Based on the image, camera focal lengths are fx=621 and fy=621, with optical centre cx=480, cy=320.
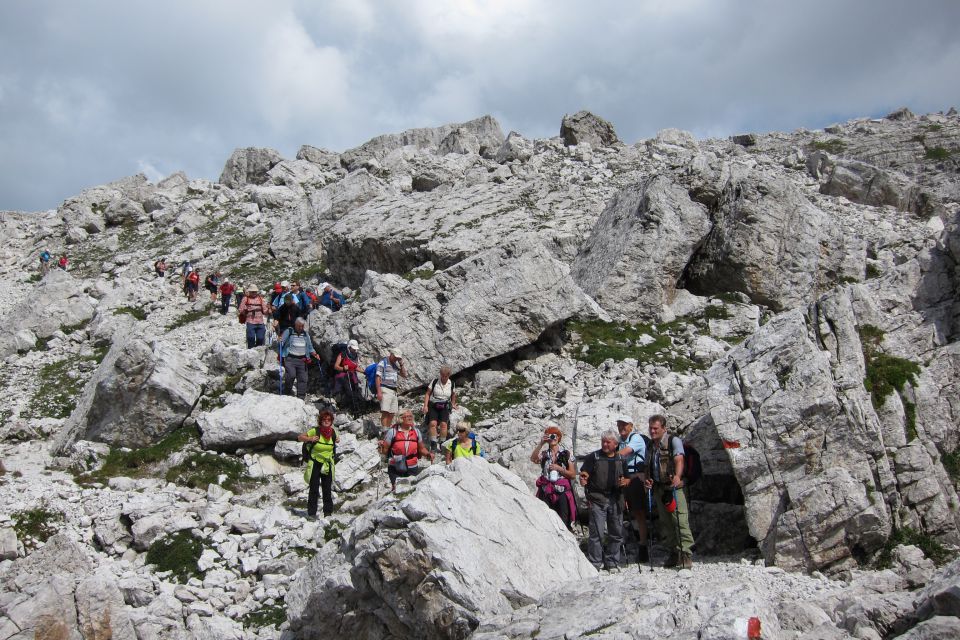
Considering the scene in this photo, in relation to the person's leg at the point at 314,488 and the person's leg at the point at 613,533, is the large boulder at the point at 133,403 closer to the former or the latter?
the person's leg at the point at 314,488

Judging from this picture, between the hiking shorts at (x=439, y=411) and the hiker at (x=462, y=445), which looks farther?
the hiking shorts at (x=439, y=411)

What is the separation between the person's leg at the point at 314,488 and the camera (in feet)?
42.6

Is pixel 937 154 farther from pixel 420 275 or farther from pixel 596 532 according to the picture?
pixel 596 532

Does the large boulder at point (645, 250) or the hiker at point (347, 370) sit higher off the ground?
the large boulder at point (645, 250)

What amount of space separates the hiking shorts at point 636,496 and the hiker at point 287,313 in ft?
40.8

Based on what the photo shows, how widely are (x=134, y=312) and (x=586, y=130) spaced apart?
32746 mm

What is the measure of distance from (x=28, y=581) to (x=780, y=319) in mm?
14994

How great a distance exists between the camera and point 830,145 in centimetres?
4772

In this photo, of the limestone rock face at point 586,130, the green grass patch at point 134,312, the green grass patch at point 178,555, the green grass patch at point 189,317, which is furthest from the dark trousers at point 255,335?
the limestone rock face at point 586,130

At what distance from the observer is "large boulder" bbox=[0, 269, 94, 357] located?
25.4 metres

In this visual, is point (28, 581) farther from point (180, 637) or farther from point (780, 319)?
point (780, 319)

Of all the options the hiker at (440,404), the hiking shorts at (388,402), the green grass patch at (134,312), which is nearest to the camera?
the hiker at (440,404)

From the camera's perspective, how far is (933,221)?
28.3 meters

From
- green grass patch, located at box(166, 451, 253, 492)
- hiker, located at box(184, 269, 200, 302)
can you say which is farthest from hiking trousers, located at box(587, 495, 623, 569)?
hiker, located at box(184, 269, 200, 302)
